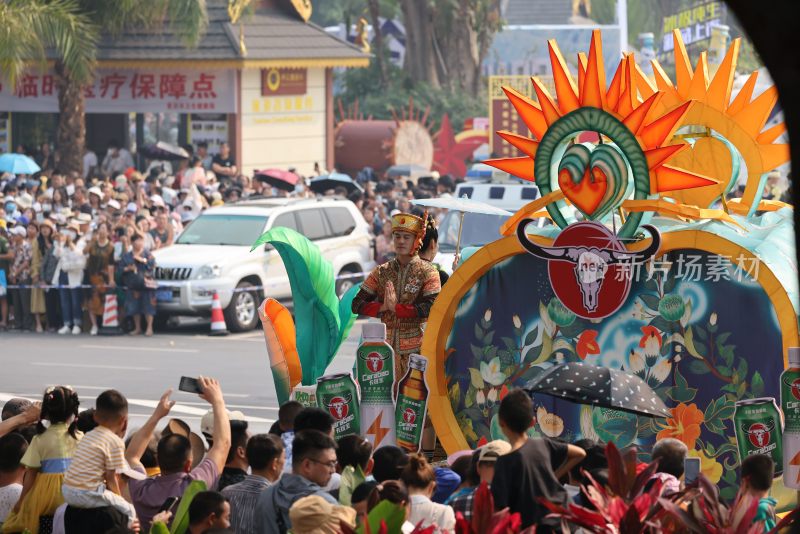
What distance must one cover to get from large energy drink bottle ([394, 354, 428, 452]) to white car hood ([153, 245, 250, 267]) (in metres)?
11.4

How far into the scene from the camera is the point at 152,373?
18.9 metres

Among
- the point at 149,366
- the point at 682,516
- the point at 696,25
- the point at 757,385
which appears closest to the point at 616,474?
the point at 682,516

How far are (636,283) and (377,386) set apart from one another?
2094 mm

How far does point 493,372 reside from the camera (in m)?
11.4

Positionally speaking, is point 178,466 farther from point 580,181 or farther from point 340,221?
point 340,221

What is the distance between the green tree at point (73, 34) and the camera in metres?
28.6

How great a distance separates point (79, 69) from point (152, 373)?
44.0 ft

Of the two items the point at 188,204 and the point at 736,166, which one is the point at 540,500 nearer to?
the point at 736,166

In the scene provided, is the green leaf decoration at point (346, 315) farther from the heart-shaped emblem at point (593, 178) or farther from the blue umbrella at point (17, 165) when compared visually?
the blue umbrella at point (17, 165)

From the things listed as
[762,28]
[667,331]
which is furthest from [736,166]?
[762,28]

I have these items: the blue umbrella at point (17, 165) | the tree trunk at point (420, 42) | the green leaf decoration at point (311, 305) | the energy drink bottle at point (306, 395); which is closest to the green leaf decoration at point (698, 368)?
the energy drink bottle at point (306, 395)

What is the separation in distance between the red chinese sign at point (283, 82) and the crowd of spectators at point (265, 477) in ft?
92.4

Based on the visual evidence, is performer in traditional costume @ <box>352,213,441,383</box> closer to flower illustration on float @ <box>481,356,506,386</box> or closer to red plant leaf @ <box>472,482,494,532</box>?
flower illustration on float @ <box>481,356,506,386</box>

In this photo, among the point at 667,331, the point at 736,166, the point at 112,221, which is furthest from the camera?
the point at 112,221
